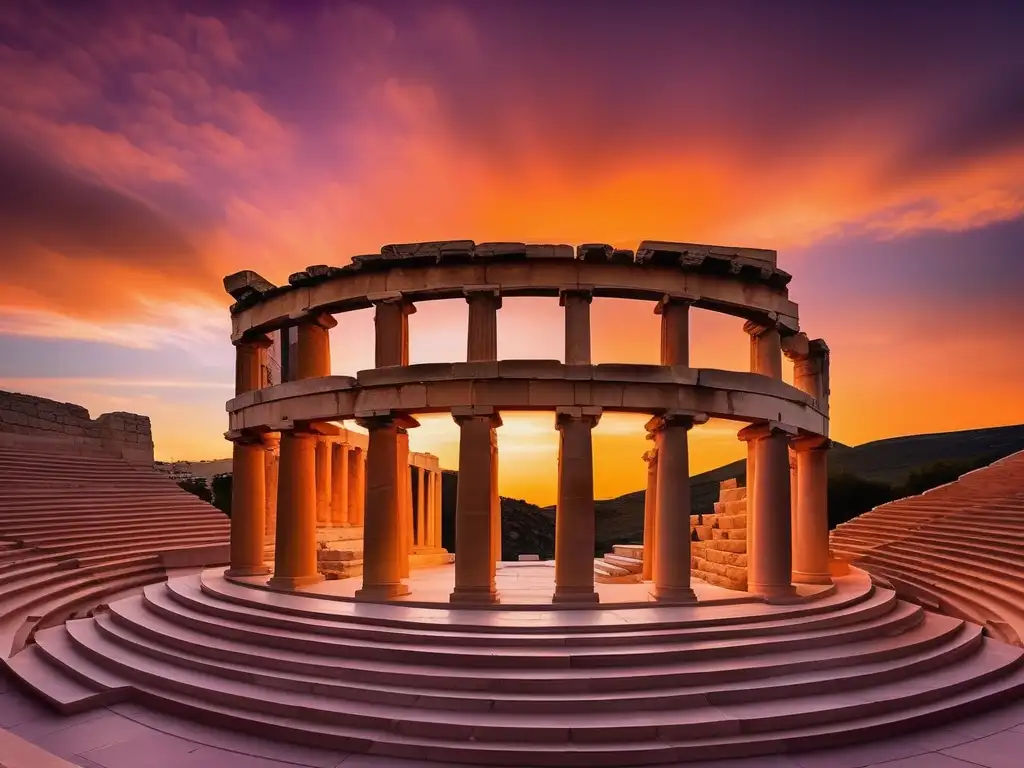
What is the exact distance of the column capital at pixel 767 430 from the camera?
18.6 metres

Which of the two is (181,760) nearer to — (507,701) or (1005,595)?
(507,701)

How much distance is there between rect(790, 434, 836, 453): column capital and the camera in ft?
69.7

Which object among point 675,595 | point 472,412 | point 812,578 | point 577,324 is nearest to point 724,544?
point 812,578

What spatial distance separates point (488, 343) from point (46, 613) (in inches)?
579

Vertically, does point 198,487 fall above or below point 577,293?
below

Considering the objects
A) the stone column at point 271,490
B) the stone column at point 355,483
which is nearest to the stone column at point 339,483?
the stone column at point 355,483

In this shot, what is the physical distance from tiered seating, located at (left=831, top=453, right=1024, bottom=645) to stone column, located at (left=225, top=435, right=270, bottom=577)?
70.4 ft

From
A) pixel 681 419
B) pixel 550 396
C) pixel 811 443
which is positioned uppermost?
pixel 550 396

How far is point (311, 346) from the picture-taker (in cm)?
2033

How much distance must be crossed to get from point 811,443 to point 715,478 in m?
102

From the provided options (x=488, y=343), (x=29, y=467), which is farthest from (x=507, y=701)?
(x=29, y=467)

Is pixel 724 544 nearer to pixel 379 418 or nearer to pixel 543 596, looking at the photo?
pixel 543 596

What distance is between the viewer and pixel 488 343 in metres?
17.8

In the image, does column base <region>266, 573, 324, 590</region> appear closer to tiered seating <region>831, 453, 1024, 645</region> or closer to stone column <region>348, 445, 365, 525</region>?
stone column <region>348, 445, 365, 525</region>
